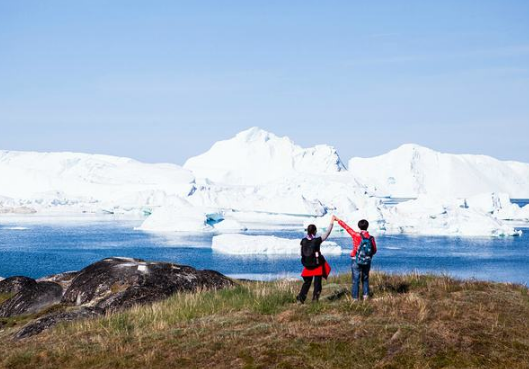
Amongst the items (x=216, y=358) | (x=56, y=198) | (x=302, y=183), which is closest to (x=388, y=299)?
(x=216, y=358)

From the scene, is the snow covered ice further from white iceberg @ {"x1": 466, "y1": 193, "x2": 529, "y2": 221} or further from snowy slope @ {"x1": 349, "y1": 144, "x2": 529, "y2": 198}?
snowy slope @ {"x1": 349, "y1": 144, "x2": 529, "y2": 198}

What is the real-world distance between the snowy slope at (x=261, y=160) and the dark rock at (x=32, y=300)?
14947 cm

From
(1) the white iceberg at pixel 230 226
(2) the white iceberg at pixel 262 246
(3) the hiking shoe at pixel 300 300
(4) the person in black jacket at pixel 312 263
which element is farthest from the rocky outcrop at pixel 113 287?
(1) the white iceberg at pixel 230 226

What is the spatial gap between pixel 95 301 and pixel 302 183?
347 ft

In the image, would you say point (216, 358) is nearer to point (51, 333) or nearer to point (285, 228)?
point (51, 333)

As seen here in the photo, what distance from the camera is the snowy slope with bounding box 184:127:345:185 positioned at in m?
173

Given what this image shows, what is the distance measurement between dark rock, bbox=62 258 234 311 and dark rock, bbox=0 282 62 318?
0.59 meters

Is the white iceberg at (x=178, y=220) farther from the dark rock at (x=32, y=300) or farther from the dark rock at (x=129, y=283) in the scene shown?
the dark rock at (x=129, y=283)

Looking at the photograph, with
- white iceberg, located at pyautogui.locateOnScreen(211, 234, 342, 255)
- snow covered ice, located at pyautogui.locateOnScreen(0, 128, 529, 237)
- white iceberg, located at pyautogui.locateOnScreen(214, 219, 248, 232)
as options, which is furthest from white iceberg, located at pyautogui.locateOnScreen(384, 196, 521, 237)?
white iceberg, located at pyautogui.locateOnScreen(211, 234, 342, 255)

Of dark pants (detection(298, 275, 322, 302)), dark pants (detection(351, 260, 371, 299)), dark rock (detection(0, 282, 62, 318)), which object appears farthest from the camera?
dark rock (detection(0, 282, 62, 318))

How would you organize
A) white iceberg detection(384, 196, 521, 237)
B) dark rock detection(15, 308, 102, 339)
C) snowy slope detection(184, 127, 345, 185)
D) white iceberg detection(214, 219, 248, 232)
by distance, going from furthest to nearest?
snowy slope detection(184, 127, 345, 185) → white iceberg detection(214, 219, 248, 232) → white iceberg detection(384, 196, 521, 237) → dark rock detection(15, 308, 102, 339)

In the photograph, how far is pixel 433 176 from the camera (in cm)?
18500

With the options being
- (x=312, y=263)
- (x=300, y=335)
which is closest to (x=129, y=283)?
(x=312, y=263)

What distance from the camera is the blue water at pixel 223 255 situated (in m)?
52.9
